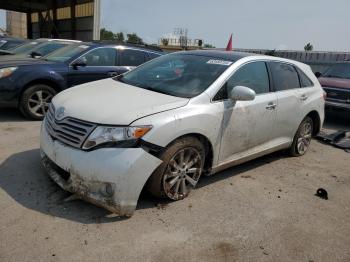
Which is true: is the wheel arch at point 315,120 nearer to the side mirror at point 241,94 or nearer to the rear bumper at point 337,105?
the side mirror at point 241,94

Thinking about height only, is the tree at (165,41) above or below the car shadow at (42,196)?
above

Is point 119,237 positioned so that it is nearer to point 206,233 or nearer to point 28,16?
point 206,233

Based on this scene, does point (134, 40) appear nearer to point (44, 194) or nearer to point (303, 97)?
point (303, 97)

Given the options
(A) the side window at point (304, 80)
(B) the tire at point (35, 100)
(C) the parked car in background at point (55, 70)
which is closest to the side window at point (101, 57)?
(C) the parked car in background at point (55, 70)

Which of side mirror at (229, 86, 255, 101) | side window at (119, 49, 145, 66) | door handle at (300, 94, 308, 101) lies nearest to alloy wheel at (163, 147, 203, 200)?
side mirror at (229, 86, 255, 101)

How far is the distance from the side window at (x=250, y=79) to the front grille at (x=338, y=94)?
470 centimetres

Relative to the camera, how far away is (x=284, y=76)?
5.38 meters

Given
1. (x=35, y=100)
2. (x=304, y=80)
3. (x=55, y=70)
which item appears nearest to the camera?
(x=304, y=80)

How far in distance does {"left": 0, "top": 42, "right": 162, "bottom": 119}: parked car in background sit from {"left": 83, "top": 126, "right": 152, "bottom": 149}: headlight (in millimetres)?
2885

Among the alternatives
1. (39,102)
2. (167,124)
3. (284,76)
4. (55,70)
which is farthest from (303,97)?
(39,102)

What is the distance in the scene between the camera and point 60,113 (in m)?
3.78

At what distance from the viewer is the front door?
4.28 meters

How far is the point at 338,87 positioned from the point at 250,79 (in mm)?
5253

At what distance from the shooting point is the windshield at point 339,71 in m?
9.66
